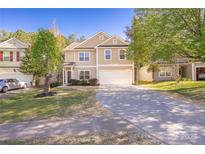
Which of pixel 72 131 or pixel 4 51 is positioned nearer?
pixel 72 131

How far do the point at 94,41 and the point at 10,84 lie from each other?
10.6 m

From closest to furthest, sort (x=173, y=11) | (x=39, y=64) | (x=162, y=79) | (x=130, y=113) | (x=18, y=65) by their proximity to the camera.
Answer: (x=130, y=113), (x=173, y=11), (x=39, y=64), (x=18, y=65), (x=162, y=79)

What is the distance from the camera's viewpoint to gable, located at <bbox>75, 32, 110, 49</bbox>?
2864 cm

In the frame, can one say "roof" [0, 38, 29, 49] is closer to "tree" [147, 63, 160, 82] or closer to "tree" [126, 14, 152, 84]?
"tree" [126, 14, 152, 84]

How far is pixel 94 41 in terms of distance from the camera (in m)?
28.8

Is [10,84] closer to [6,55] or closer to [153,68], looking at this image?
[6,55]

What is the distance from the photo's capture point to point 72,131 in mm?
7820

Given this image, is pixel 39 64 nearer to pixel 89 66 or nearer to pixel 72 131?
pixel 72 131

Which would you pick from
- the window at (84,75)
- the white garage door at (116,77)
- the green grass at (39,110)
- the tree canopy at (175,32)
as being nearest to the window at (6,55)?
the window at (84,75)

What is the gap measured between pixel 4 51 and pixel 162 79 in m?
17.6

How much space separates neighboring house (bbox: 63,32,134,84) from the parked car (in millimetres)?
5873

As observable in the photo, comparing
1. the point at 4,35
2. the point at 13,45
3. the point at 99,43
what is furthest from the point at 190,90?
the point at 4,35
